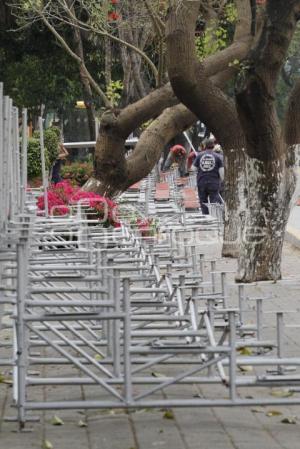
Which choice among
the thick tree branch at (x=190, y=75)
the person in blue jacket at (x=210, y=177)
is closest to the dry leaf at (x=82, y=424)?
the thick tree branch at (x=190, y=75)

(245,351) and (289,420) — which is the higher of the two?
(245,351)

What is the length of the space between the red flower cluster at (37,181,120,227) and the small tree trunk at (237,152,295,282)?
2.56 metres

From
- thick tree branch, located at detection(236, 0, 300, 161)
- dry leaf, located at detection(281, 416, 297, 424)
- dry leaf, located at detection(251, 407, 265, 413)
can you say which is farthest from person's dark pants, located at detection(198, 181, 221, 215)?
dry leaf, located at detection(281, 416, 297, 424)

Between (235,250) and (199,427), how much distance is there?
11.3 meters

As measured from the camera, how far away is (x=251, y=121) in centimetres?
1431

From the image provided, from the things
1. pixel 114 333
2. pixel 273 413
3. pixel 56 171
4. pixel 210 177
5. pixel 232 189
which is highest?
pixel 56 171

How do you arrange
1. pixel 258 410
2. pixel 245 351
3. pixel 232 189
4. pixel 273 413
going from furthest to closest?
pixel 232 189 → pixel 245 351 → pixel 258 410 → pixel 273 413

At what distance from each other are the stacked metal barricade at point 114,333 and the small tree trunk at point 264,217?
2101mm

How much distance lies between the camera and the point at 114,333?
25.7 feet

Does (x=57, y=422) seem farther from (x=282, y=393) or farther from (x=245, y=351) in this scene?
(x=245, y=351)

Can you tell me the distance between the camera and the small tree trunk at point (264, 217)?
14922 millimetres

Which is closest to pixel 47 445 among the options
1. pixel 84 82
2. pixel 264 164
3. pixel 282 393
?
pixel 282 393

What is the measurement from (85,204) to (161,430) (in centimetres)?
1062

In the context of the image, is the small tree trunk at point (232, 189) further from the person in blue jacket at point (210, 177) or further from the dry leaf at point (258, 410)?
the dry leaf at point (258, 410)
